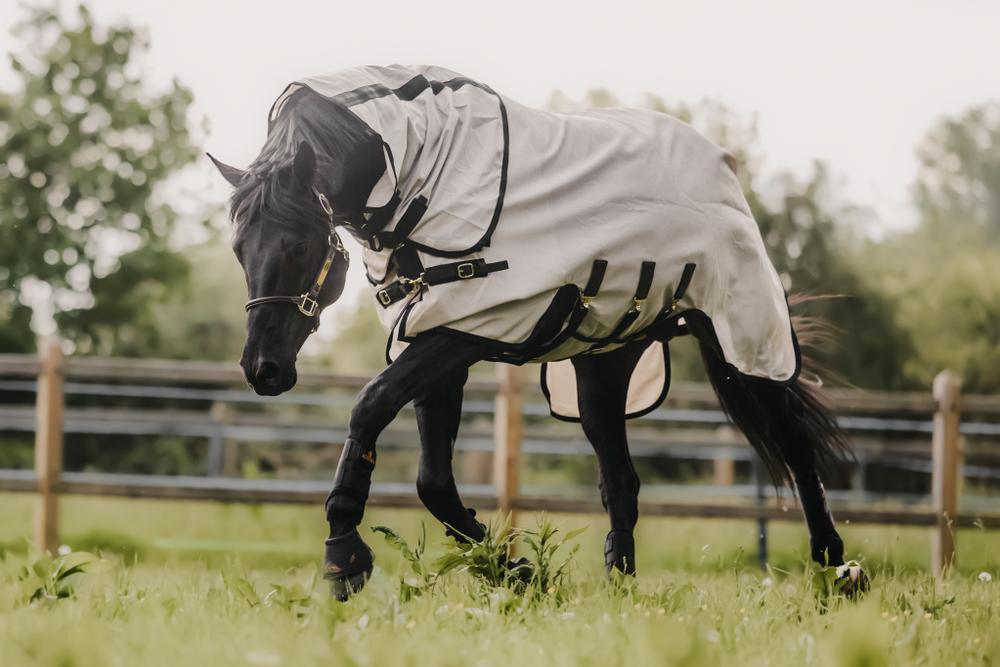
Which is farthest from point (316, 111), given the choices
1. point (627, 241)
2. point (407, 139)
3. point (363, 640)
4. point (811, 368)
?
point (811, 368)

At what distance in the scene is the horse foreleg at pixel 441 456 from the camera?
320 centimetres

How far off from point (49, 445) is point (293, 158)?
4714 mm

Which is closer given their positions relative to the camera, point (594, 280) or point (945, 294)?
point (594, 280)

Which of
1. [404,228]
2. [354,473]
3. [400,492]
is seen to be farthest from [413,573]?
[400,492]

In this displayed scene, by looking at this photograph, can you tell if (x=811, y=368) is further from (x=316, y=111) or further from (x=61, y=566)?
(x=61, y=566)

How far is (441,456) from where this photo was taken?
10.5ft

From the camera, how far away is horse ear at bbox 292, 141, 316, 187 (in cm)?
274

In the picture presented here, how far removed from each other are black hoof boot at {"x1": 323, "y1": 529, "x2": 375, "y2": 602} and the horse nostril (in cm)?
42

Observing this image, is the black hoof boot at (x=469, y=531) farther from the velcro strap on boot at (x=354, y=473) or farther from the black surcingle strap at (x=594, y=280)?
the black surcingle strap at (x=594, y=280)

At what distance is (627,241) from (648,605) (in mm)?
1015

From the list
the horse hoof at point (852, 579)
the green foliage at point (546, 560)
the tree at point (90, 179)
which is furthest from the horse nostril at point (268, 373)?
the tree at point (90, 179)

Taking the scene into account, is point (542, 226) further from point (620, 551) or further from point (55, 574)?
point (55, 574)

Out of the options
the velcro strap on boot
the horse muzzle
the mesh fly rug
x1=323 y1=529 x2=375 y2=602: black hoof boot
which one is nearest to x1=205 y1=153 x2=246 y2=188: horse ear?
the mesh fly rug

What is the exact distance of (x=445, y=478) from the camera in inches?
126
